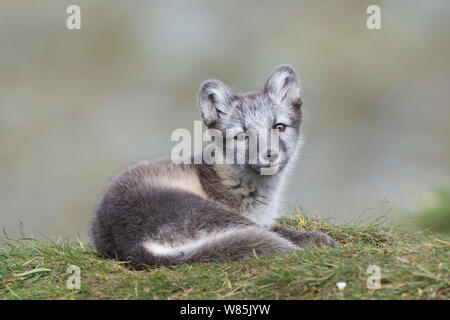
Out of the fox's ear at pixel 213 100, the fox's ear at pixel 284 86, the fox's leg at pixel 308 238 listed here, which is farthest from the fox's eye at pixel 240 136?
the fox's leg at pixel 308 238

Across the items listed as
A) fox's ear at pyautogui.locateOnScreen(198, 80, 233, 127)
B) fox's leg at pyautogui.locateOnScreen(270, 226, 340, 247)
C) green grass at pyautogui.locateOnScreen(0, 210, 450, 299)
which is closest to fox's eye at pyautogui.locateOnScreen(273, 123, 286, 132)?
fox's ear at pyautogui.locateOnScreen(198, 80, 233, 127)

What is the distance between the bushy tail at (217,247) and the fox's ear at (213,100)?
1160 millimetres

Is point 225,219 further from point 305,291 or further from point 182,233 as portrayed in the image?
point 305,291

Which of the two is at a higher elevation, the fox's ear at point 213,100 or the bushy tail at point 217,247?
the fox's ear at point 213,100

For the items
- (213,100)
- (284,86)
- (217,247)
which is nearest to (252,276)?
(217,247)

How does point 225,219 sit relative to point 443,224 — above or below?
above

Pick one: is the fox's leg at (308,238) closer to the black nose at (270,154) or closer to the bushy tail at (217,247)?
the bushy tail at (217,247)

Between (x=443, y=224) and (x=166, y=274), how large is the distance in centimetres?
319

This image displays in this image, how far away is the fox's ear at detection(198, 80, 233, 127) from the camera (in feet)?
13.6

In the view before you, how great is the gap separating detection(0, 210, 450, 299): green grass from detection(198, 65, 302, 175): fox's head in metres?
0.96

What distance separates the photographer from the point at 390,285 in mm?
2605

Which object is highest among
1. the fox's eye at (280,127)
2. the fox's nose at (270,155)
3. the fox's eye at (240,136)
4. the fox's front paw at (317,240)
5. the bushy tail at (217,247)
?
the fox's eye at (280,127)

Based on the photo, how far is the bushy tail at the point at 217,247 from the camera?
10.5ft
